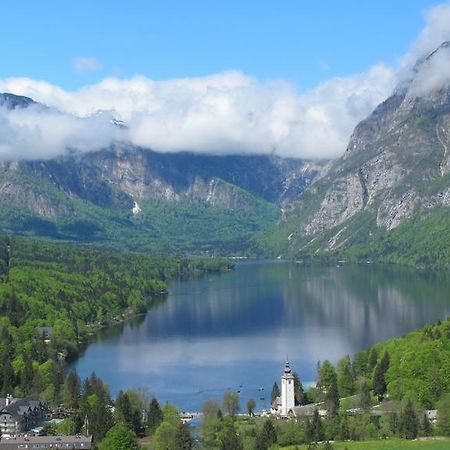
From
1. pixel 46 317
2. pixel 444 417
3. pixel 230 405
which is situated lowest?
pixel 444 417

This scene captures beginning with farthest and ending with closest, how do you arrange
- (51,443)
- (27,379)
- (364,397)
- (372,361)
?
(372,361) < (27,379) < (364,397) < (51,443)

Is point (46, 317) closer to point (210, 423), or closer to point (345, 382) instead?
point (345, 382)

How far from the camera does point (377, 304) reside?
186m

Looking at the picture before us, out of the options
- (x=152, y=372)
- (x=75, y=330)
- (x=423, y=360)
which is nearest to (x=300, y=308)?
(x=75, y=330)

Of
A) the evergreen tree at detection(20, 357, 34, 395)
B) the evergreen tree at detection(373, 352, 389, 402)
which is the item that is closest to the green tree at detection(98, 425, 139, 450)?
the evergreen tree at detection(20, 357, 34, 395)

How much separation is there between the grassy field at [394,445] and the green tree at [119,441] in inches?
451

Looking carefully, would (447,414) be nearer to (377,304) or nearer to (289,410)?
Result: (289,410)

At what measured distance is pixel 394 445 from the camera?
241 ft

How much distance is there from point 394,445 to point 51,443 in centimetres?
2549

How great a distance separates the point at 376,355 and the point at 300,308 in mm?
77358

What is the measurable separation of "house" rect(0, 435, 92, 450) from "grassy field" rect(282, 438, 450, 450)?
14923mm

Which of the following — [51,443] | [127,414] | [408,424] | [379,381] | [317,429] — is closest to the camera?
[51,443]

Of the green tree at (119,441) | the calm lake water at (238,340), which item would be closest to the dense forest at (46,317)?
the calm lake water at (238,340)

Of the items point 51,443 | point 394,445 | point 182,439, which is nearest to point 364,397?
point 394,445
